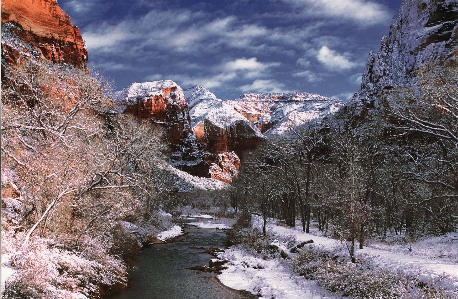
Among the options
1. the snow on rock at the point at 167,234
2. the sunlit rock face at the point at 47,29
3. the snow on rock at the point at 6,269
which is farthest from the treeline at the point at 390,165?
the sunlit rock face at the point at 47,29

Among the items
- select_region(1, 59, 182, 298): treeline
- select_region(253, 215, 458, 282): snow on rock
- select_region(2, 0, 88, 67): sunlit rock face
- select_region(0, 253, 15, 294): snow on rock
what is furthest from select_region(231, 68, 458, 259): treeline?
select_region(2, 0, 88, 67): sunlit rock face

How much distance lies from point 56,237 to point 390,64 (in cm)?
11005

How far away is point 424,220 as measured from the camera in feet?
104

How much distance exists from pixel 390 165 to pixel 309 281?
1858cm

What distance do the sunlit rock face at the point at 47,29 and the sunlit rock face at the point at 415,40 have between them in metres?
65.4

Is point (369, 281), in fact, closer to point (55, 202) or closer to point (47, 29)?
point (55, 202)

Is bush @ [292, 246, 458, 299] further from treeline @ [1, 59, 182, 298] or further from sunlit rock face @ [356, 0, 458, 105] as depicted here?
sunlit rock face @ [356, 0, 458, 105]

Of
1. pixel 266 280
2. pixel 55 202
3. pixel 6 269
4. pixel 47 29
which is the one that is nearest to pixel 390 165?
pixel 266 280

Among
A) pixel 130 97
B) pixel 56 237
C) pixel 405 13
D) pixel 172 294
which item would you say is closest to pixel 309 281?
pixel 172 294

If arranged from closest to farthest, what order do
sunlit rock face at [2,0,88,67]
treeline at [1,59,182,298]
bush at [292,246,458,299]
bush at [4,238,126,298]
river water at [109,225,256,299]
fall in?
bush at [4,238,126,298] < treeline at [1,59,182,298] < bush at [292,246,458,299] < river water at [109,225,256,299] < sunlit rock face at [2,0,88,67]

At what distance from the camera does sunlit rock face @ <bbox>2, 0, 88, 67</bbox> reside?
61.3 m

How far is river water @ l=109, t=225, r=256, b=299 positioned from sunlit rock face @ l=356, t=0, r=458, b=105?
5972cm

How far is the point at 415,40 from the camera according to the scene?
90062mm

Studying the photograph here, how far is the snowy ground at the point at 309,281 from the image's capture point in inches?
572
